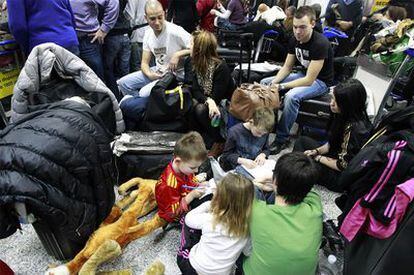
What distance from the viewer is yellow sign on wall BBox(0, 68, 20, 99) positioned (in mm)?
2514

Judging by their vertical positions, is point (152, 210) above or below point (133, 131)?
below

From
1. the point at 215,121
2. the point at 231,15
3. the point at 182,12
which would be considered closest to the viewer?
the point at 215,121

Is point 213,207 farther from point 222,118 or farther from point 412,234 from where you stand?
point 222,118

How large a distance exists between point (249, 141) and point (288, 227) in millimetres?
909

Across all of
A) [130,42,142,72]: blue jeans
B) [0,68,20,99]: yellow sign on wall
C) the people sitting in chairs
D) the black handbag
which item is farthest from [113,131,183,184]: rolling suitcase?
the people sitting in chairs

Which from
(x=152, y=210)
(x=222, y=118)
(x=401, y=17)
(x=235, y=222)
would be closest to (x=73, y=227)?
(x=152, y=210)

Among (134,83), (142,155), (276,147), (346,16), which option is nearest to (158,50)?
(134,83)

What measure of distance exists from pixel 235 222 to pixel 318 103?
5.46 ft

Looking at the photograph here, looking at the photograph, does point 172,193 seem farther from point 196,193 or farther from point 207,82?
point 207,82

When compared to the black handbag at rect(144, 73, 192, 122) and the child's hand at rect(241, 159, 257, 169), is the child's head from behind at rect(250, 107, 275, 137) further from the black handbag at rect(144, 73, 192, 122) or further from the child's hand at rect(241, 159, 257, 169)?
the black handbag at rect(144, 73, 192, 122)

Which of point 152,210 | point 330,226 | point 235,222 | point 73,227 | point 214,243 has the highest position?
point 235,222

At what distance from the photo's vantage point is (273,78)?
2910mm

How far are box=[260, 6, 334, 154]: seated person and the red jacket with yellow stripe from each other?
1173 millimetres

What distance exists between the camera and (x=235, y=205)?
1239 millimetres
